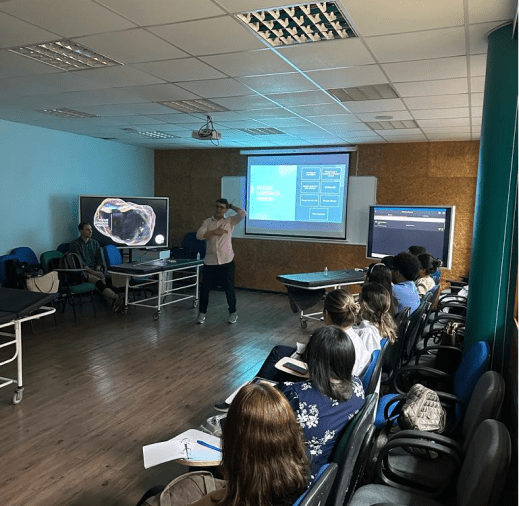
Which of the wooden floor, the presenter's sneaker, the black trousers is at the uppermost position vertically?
the black trousers

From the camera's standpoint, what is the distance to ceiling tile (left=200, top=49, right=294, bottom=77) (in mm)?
3166

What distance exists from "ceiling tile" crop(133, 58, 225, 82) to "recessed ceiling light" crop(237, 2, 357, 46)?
0.75m

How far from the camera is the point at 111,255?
6.86 m

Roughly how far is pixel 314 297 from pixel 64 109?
12.6 feet

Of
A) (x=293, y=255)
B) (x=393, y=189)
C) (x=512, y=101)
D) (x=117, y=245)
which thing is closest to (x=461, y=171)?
(x=393, y=189)

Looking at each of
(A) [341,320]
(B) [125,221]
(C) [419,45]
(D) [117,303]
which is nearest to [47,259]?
(D) [117,303]

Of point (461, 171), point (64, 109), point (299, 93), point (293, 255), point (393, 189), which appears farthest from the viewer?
point (293, 255)

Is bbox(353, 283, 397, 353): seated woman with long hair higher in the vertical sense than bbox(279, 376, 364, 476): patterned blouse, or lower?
higher

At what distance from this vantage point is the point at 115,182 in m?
7.96

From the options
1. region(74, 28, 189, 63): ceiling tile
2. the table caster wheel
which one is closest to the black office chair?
the table caster wheel

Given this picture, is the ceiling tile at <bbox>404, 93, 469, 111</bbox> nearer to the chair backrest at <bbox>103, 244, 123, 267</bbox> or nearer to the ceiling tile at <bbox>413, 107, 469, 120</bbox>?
the ceiling tile at <bbox>413, 107, 469, 120</bbox>

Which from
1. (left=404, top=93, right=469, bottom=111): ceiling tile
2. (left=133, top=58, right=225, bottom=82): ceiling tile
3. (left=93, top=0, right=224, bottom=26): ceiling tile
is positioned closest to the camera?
(left=93, top=0, right=224, bottom=26): ceiling tile

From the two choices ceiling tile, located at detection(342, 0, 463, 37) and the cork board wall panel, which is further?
the cork board wall panel

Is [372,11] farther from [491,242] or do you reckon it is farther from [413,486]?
[413,486]
